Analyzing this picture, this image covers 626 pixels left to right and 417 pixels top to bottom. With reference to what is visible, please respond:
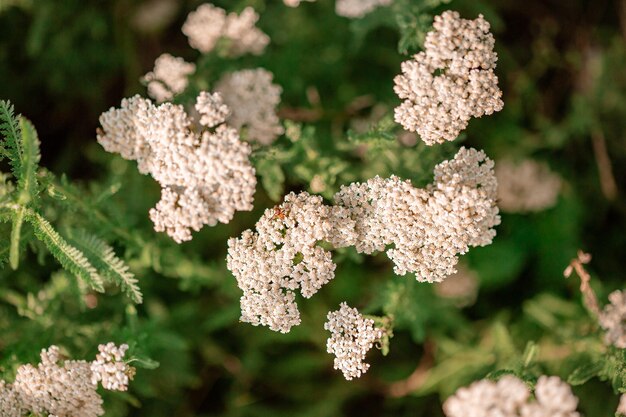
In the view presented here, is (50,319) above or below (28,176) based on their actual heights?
below

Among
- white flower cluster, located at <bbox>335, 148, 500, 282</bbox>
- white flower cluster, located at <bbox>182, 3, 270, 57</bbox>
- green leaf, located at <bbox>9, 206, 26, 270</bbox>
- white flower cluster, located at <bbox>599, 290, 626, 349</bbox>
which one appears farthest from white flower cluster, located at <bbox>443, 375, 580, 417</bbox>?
white flower cluster, located at <bbox>182, 3, 270, 57</bbox>

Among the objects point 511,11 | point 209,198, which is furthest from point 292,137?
point 511,11

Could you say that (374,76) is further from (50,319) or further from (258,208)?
(50,319)

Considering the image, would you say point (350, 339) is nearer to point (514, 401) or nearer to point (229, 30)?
point (514, 401)

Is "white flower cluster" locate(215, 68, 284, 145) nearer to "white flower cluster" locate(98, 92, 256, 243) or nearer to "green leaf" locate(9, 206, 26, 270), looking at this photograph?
"white flower cluster" locate(98, 92, 256, 243)

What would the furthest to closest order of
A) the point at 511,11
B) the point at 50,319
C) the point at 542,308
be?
the point at 511,11, the point at 542,308, the point at 50,319
